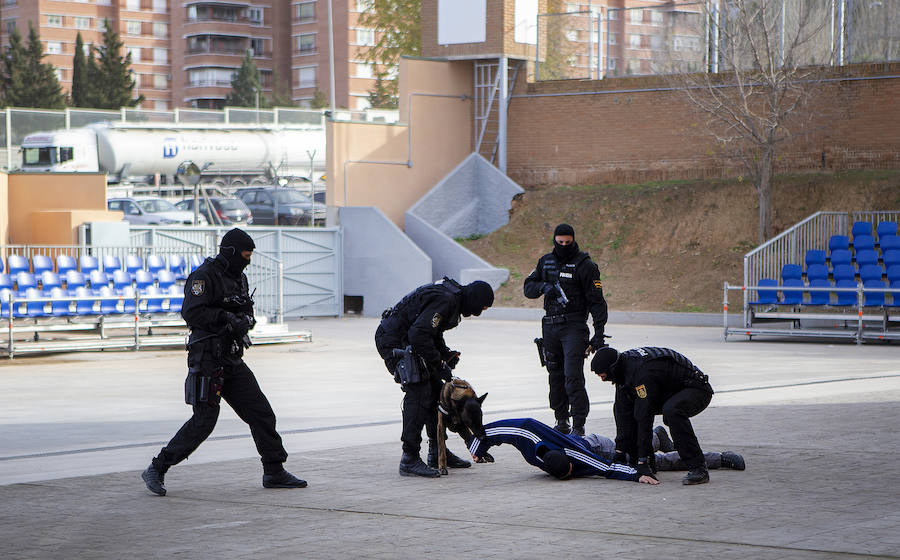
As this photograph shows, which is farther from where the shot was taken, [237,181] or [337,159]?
[237,181]

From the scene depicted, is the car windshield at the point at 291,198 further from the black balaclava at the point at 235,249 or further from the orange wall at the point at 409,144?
the black balaclava at the point at 235,249

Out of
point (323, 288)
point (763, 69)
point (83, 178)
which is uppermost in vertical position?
point (763, 69)

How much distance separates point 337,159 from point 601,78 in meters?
8.49

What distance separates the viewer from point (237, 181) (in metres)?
53.0

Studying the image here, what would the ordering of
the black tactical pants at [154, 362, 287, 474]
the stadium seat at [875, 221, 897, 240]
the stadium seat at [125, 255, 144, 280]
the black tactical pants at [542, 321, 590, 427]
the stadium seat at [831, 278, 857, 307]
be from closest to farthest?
1. the black tactical pants at [154, 362, 287, 474]
2. the black tactical pants at [542, 321, 590, 427]
3. the stadium seat at [125, 255, 144, 280]
4. the stadium seat at [831, 278, 857, 307]
5. the stadium seat at [875, 221, 897, 240]

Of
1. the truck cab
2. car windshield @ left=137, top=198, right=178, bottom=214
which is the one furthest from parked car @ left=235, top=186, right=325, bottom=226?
the truck cab

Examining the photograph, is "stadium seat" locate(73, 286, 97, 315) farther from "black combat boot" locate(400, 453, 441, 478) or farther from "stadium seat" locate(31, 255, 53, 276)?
"black combat boot" locate(400, 453, 441, 478)

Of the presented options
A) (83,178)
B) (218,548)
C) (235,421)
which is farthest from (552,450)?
(83,178)

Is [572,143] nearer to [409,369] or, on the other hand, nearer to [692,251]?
[692,251]

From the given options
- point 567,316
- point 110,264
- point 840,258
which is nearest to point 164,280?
point 110,264

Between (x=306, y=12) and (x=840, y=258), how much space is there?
256 feet

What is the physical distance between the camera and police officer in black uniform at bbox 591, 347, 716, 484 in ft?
30.5

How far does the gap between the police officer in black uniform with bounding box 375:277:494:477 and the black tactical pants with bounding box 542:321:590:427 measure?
75.4 inches

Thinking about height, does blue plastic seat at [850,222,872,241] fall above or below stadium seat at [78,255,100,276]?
above
